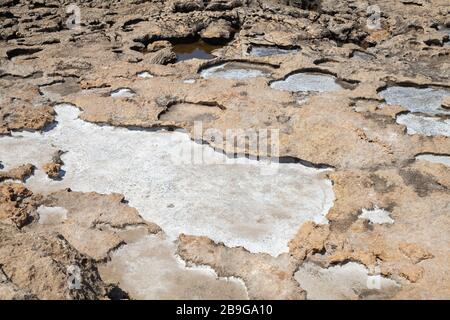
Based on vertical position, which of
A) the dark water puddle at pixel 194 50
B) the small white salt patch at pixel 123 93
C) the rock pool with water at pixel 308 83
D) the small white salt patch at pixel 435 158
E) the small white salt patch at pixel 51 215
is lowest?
the dark water puddle at pixel 194 50

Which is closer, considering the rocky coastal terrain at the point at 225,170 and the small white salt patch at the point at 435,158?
the rocky coastal terrain at the point at 225,170

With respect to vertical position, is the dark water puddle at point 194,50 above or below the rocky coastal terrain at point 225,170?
below

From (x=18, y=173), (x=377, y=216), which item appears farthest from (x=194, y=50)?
(x=377, y=216)

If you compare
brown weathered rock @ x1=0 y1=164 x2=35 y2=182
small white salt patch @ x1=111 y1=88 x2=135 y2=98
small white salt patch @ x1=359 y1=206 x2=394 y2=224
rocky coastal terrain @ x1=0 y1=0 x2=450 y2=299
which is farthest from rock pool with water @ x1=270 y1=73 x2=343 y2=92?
brown weathered rock @ x1=0 y1=164 x2=35 y2=182

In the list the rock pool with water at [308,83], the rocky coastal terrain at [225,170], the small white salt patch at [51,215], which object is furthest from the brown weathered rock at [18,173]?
the rock pool with water at [308,83]

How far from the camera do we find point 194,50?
1029 cm

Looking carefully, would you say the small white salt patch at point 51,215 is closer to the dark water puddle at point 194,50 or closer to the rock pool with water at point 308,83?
the rock pool with water at point 308,83

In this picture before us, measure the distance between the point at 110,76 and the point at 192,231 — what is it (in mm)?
4210

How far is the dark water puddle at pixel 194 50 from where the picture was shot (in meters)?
9.80

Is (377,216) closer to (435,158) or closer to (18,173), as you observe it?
(435,158)

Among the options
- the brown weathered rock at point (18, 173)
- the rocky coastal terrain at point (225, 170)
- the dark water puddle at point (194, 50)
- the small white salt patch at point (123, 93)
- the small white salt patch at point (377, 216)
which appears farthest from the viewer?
the dark water puddle at point (194, 50)

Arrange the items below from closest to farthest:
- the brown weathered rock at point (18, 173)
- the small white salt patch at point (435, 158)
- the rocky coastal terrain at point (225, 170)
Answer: the rocky coastal terrain at point (225, 170) → the brown weathered rock at point (18, 173) → the small white salt patch at point (435, 158)

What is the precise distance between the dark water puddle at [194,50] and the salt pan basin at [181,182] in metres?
3.86
